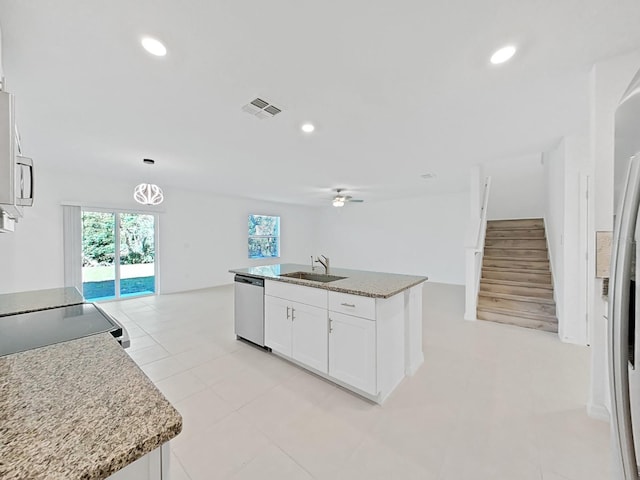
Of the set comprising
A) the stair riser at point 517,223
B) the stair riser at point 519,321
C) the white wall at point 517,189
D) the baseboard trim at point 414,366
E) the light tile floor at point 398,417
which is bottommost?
the light tile floor at point 398,417

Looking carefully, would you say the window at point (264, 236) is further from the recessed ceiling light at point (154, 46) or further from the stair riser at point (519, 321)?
the recessed ceiling light at point (154, 46)

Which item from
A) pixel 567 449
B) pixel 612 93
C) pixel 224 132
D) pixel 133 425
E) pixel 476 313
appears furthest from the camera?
pixel 476 313

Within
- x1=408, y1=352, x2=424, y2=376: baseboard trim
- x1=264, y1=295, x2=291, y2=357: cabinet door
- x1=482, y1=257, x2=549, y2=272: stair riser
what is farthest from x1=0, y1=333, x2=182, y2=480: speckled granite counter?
x1=482, y1=257, x2=549, y2=272: stair riser

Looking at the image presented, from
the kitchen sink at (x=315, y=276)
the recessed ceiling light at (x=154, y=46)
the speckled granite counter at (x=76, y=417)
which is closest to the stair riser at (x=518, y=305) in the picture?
the kitchen sink at (x=315, y=276)

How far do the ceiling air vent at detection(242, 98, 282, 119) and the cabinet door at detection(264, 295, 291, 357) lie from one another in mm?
1803

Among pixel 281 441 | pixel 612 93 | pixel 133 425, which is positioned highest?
pixel 612 93

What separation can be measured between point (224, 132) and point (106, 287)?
15.1 feet

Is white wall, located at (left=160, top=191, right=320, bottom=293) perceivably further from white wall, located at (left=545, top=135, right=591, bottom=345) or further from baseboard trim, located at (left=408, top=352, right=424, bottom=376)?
white wall, located at (left=545, top=135, right=591, bottom=345)

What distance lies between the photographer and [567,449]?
1.64 meters

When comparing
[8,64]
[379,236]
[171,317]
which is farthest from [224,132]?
[379,236]

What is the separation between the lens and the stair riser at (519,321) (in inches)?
140

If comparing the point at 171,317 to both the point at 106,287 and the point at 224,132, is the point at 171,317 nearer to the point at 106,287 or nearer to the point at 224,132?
the point at 106,287

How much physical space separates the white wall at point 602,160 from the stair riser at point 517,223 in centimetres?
468

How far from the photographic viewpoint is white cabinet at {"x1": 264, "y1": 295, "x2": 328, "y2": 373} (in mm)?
2373
